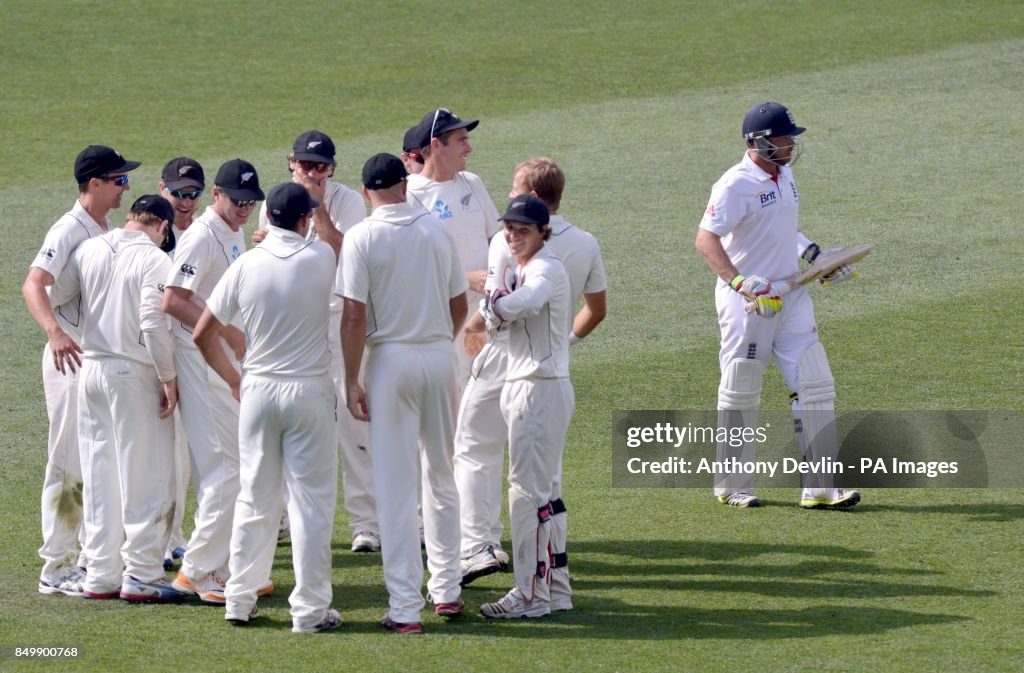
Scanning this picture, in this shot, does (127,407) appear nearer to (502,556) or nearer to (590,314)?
(502,556)

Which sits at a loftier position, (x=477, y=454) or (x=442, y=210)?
(x=442, y=210)

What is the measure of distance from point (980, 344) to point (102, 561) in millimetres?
7006

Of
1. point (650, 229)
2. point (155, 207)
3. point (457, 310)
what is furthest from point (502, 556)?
point (650, 229)

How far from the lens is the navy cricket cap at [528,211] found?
21.8ft

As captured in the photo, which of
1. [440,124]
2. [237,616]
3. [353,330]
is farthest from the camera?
[440,124]

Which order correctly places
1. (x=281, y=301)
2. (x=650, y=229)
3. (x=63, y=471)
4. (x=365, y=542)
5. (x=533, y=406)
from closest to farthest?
(x=281, y=301)
(x=533, y=406)
(x=63, y=471)
(x=365, y=542)
(x=650, y=229)

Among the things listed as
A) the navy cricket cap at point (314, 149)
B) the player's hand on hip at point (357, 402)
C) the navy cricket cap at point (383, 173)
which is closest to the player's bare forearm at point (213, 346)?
the player's hand on hip at point (357, 402)

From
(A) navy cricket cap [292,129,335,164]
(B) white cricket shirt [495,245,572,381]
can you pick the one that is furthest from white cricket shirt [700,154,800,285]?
(A) navy cricket cap [292,129,335,164]

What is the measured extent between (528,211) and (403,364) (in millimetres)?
876

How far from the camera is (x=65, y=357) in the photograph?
709cm

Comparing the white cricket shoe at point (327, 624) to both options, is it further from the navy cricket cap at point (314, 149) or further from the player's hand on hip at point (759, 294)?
the player's hand on hip at point (759, 294)

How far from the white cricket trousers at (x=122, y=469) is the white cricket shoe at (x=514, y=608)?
5.27ft

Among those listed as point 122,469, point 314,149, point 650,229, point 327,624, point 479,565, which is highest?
point 314,149

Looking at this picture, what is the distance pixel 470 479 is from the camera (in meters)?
7.46
